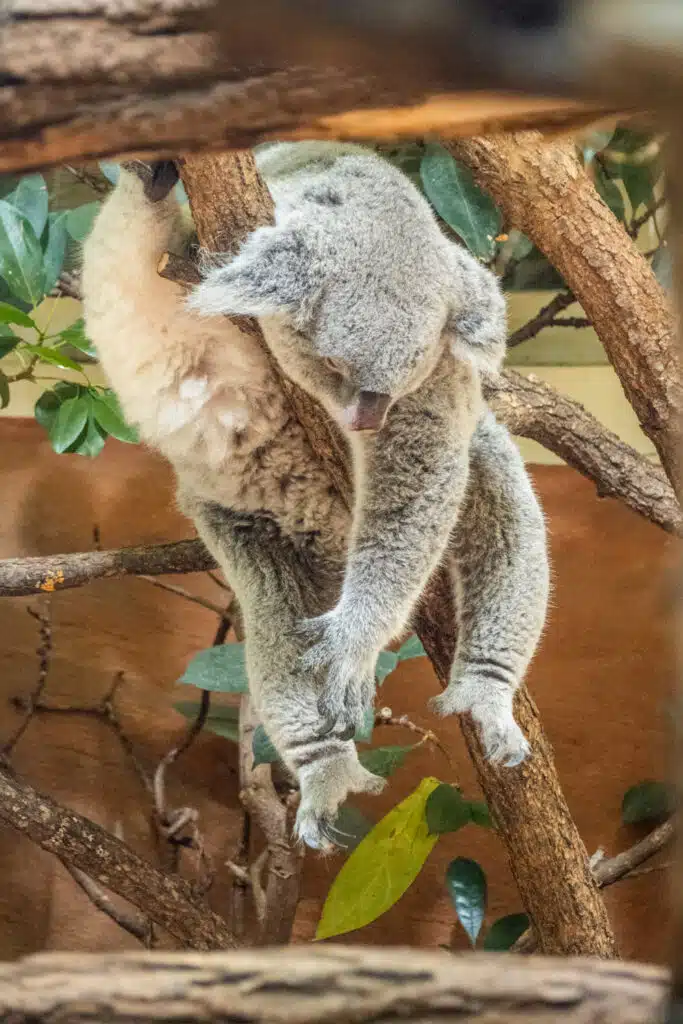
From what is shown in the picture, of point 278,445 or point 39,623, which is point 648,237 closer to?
point 278,445

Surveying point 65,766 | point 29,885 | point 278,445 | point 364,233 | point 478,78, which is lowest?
point 29,885

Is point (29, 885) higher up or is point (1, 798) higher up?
point (1, 798)

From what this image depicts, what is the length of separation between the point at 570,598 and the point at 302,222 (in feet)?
6.93

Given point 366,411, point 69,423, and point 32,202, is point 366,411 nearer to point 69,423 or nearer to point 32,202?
point 69,423

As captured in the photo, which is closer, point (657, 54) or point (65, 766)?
point (657, 54)

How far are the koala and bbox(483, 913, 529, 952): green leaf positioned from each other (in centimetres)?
103

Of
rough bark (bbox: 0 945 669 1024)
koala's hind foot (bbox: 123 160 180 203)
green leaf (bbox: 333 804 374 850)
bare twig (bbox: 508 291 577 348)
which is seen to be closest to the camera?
rough bark (bbox: 0 945 669 1024)

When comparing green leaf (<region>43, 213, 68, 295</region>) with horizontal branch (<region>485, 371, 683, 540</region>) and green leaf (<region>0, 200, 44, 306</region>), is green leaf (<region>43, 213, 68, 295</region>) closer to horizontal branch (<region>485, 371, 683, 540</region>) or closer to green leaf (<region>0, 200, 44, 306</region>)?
green leaf (<region>0, 200, 44, 306</region>)

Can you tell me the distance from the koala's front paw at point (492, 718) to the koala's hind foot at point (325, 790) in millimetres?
227

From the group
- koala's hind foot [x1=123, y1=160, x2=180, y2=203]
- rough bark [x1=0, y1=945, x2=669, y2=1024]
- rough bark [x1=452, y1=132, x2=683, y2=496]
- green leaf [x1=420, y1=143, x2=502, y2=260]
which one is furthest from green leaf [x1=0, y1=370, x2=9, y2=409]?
rough bark [x1=0, y1=945, x2=669, y2=1024]

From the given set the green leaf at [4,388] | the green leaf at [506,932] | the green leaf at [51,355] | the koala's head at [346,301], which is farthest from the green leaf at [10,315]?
the green leaf at [506,932]

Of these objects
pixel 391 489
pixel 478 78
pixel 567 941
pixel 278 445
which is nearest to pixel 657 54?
pixel 478 78

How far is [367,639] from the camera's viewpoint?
71.6 inches

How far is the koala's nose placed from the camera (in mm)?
1613
